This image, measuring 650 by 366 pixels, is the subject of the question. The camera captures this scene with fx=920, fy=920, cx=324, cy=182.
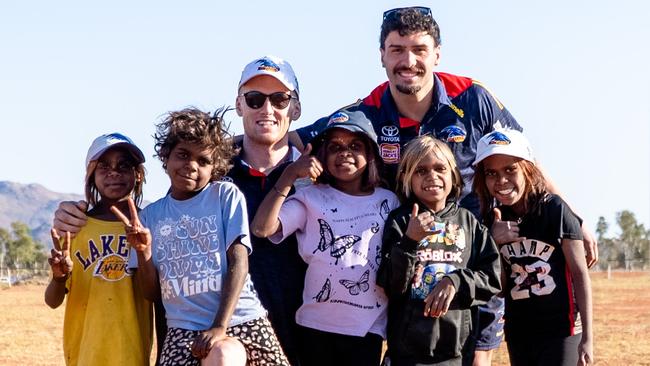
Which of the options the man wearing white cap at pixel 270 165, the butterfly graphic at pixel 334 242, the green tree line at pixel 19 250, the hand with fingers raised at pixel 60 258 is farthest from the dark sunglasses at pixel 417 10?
the green tree line at pixel 19 250

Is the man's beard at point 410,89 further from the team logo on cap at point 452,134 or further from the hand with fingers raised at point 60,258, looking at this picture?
the hand with fingers raised at point 60,258

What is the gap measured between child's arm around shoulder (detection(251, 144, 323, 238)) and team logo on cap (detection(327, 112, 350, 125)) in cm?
35

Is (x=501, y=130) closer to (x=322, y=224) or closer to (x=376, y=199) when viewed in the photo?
(x=376, y=199)

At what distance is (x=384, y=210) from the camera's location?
5.61 meters

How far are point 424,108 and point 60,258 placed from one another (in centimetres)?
262

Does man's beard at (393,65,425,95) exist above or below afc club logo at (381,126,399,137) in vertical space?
above

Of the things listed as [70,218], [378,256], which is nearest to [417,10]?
[378,256]

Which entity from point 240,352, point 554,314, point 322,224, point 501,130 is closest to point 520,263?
point 554,314

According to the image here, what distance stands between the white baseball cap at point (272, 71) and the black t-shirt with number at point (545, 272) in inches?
68.3

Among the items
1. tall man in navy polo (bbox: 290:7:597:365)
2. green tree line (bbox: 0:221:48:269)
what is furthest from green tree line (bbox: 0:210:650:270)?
tall man in navy polo (bbox: 290:7:597:365)

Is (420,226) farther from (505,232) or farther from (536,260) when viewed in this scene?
(536,260)

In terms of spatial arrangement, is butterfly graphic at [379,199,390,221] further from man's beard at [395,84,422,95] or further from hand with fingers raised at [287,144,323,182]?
man's beard at [395,84,422,95]

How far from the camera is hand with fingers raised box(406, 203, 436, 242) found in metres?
5.10

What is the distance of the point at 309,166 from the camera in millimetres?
5395
